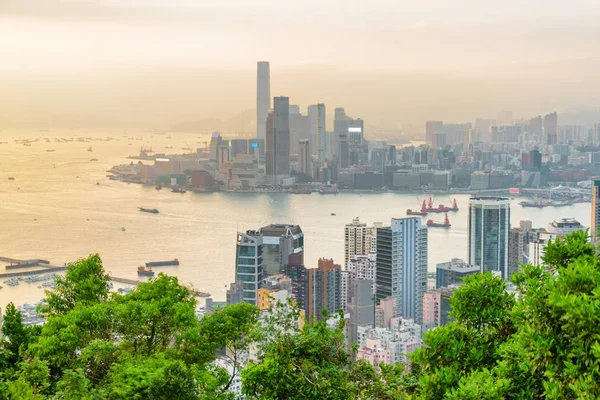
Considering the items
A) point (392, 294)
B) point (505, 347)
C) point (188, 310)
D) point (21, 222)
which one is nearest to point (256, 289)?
point (392, 294)

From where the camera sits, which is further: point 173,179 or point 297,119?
point 297,119

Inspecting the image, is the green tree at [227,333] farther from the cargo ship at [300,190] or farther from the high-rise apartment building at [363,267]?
the cargo ship at [300,190]

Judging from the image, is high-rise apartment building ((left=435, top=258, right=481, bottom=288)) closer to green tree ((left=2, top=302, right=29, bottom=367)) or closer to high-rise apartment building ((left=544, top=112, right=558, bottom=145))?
green tree ((left=2, top=302, right=29, bottom=367))

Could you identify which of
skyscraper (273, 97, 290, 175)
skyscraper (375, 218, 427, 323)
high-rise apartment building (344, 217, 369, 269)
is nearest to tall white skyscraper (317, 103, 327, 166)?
skyscraper (273, 97, 290, 175)

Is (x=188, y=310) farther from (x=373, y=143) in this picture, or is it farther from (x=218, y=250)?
(x=373, y=143)

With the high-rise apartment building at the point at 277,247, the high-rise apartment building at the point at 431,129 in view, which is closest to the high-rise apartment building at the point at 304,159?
the high-rise apartment building at the point at 431,129

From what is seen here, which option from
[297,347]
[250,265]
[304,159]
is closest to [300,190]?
[304,159]
